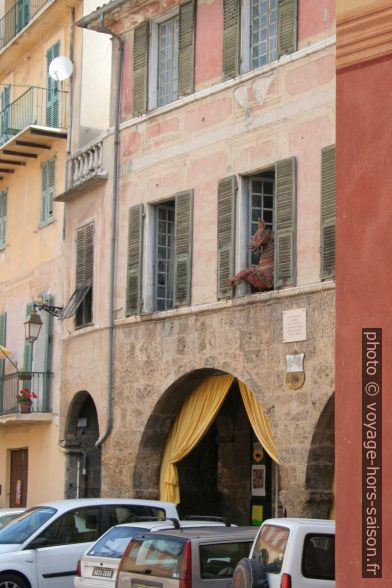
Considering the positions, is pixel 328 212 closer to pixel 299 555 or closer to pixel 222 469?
pixel 222 469

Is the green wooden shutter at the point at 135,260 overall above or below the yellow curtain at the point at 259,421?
above

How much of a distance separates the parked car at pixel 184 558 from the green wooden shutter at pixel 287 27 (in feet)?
27.2

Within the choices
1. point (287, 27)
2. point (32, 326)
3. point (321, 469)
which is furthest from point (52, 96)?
point (321, 469)

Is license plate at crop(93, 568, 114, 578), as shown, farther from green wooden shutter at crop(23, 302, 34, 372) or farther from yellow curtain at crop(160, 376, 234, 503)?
green wooden shutter at crop(23, 302, 34, 372)

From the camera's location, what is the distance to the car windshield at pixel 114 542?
1576cm

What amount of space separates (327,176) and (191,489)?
23.4ft

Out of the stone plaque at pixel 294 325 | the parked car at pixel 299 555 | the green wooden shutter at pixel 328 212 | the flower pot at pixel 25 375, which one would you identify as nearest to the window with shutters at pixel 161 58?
the green wooden shutter at pixel 328 212

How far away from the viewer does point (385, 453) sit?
1127cm

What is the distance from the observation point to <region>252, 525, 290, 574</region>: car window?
13227 millimetres

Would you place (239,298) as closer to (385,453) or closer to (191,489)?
(191,489)

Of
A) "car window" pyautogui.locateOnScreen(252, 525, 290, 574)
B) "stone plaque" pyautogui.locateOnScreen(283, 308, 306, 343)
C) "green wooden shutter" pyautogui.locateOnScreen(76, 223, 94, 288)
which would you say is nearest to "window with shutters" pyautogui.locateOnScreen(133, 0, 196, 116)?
"green wooden shutter" pyautogui.locateOnScreen(76, 223, 94, 288)

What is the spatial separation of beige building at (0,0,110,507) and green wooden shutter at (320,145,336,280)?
8.24 m

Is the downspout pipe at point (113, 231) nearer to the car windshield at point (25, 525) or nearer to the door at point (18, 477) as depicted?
the door at point (18, 477)

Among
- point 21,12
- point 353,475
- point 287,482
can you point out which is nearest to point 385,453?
point 353,475
